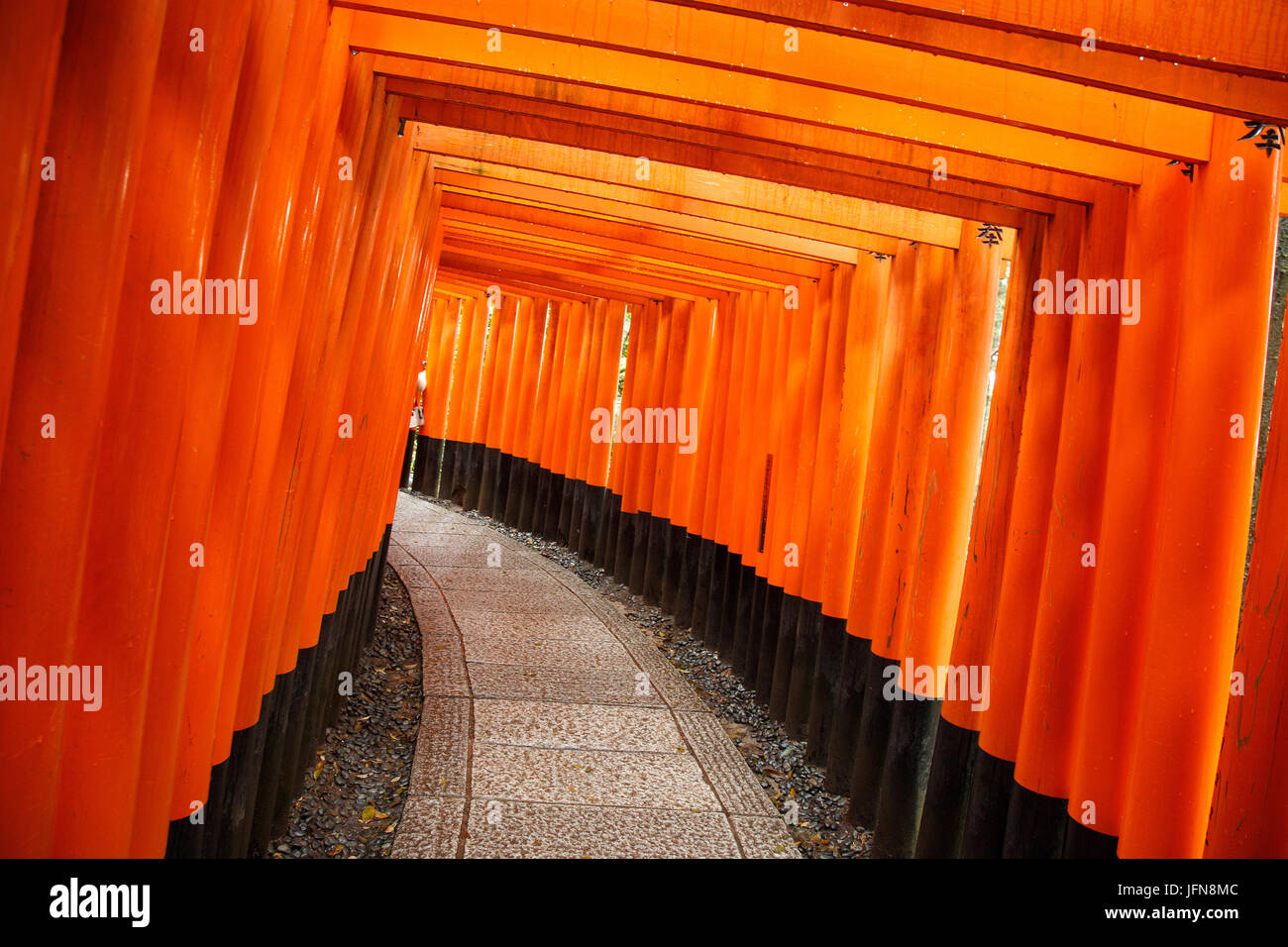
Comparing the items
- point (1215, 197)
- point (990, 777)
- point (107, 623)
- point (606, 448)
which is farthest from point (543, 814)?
point (606, 448)

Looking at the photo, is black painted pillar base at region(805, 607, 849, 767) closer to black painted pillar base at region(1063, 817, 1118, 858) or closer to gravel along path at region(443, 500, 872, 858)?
gravel along path at region(443, 500, 872, 858)

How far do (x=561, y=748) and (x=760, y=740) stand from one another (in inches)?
101

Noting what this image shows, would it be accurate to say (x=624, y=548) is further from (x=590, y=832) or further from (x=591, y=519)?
(x=590, y=832)

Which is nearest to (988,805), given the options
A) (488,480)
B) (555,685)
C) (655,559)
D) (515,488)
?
(555,685)

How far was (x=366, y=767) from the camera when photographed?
738 cm

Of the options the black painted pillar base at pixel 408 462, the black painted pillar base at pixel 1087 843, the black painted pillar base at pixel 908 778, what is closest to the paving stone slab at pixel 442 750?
the black painted pillar base at pixel 908 778

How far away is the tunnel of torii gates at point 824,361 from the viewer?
2184 mm

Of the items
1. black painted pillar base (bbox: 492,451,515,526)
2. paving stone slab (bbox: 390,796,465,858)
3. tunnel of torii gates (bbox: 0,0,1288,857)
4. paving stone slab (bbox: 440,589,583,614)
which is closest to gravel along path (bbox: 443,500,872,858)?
tunnel of torii gates (bbox: 0,0,1288,857)

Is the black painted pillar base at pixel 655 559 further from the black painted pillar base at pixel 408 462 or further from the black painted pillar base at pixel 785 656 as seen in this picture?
the black painted pillar base at pixel 408 462

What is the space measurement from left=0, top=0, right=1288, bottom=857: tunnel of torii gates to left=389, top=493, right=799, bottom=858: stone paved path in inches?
36.8

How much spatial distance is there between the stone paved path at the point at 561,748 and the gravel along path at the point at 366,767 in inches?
12.0

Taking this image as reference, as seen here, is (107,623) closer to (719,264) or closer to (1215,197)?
(1215,197)

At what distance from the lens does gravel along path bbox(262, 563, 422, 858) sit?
19.8 feet

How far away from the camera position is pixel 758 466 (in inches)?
428
